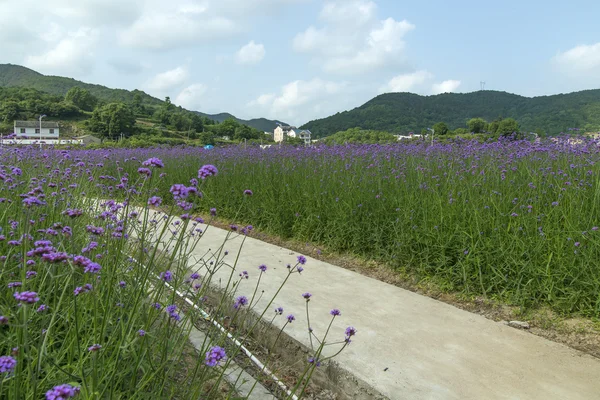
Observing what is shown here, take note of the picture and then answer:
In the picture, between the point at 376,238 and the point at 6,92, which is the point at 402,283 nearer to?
the point at 376,238

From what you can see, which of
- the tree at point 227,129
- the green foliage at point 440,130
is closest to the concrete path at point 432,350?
the green foliage at point 440,130

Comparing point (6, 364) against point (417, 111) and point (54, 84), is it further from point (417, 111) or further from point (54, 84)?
point (54, 84)

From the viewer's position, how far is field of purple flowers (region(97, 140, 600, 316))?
2936mm

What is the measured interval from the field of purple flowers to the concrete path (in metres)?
0.51

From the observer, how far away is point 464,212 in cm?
358

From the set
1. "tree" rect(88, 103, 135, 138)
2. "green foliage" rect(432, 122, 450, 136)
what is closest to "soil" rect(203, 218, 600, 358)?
"green foliage" rect(432, 122, 450, 136)

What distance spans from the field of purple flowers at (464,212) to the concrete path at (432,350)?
1.69 feet

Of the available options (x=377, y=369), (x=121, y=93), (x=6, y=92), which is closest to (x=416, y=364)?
(x=377, y=369)

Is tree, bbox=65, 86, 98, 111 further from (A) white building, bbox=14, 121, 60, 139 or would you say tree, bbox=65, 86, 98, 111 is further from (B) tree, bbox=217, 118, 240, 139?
(B) tree, bbox=217, 118, 240, 139

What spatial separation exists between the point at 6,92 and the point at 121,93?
47333 mm

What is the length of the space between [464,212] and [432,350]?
64.5 inches

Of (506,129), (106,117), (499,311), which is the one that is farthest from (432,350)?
(106,117)

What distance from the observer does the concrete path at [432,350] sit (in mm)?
1953

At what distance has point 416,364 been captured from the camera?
84.9 inches
